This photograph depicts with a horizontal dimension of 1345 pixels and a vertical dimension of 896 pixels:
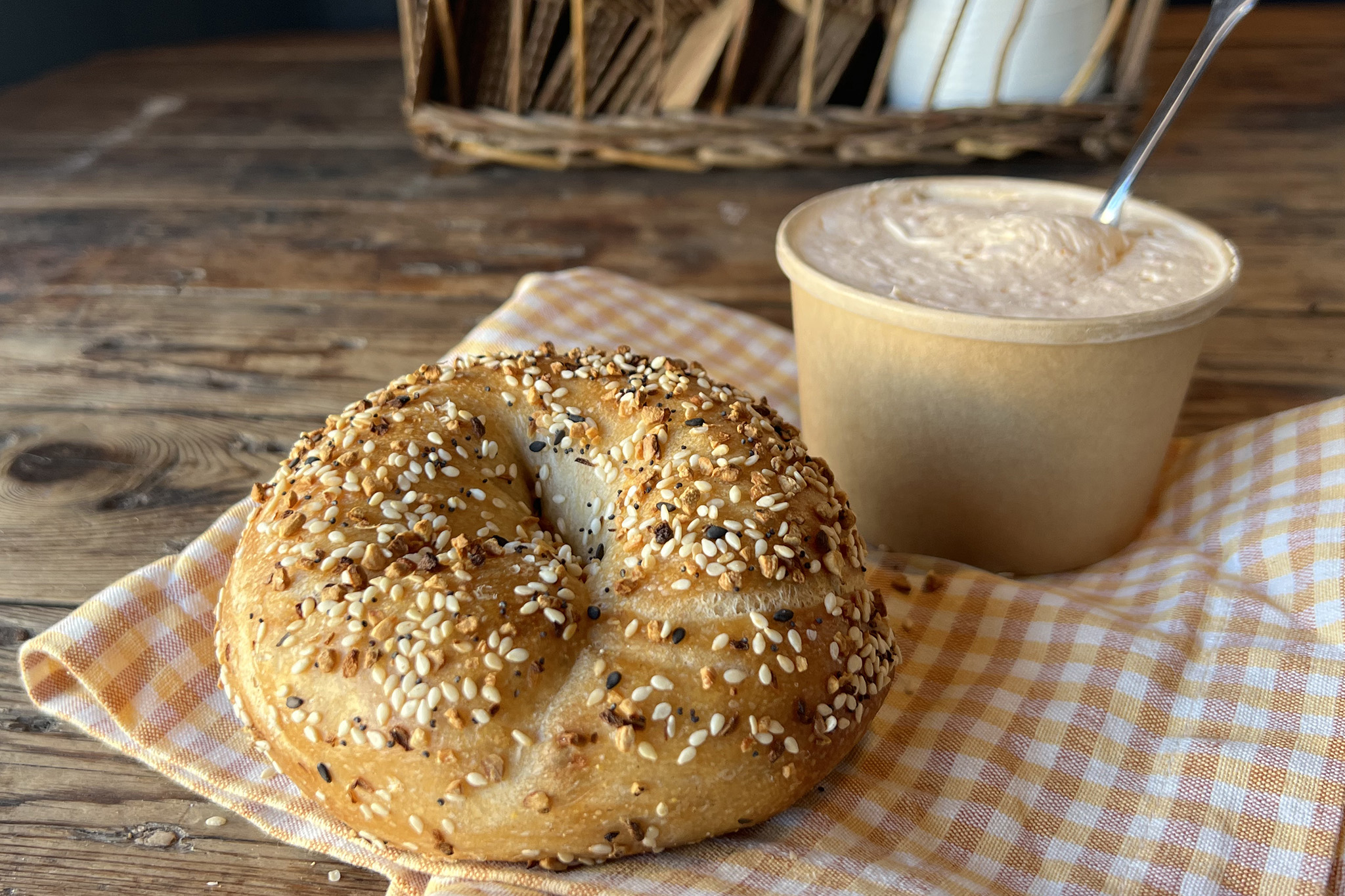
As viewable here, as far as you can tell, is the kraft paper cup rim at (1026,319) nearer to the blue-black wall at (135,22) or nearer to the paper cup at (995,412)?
the paper cup at (995,412)

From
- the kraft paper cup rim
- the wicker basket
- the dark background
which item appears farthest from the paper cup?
the dark background

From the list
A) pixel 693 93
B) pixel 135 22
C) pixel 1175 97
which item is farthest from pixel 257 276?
pixel 135 22

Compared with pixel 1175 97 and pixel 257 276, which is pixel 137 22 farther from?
pixel 1175 97

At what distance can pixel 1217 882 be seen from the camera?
1.07m

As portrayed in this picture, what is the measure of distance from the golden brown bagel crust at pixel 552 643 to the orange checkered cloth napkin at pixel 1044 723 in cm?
9

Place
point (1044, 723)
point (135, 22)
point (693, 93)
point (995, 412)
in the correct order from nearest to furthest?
point (1044, 723) < point (995, 412) < point (693, 93) < point (135, 22)

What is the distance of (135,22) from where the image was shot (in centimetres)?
451

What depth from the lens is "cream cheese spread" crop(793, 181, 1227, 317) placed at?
1.43m

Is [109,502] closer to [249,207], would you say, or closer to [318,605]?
[318,605]

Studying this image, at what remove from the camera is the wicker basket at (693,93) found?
280cm

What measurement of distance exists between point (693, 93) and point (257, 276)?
123 cm

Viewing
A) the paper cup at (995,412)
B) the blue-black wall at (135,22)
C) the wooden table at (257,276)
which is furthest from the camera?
the blue-black wall at (135,22)

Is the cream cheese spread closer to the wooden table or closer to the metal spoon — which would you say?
the metal spoon

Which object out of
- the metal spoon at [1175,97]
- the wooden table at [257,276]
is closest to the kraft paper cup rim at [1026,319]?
the metal spoon at [1175,97]
